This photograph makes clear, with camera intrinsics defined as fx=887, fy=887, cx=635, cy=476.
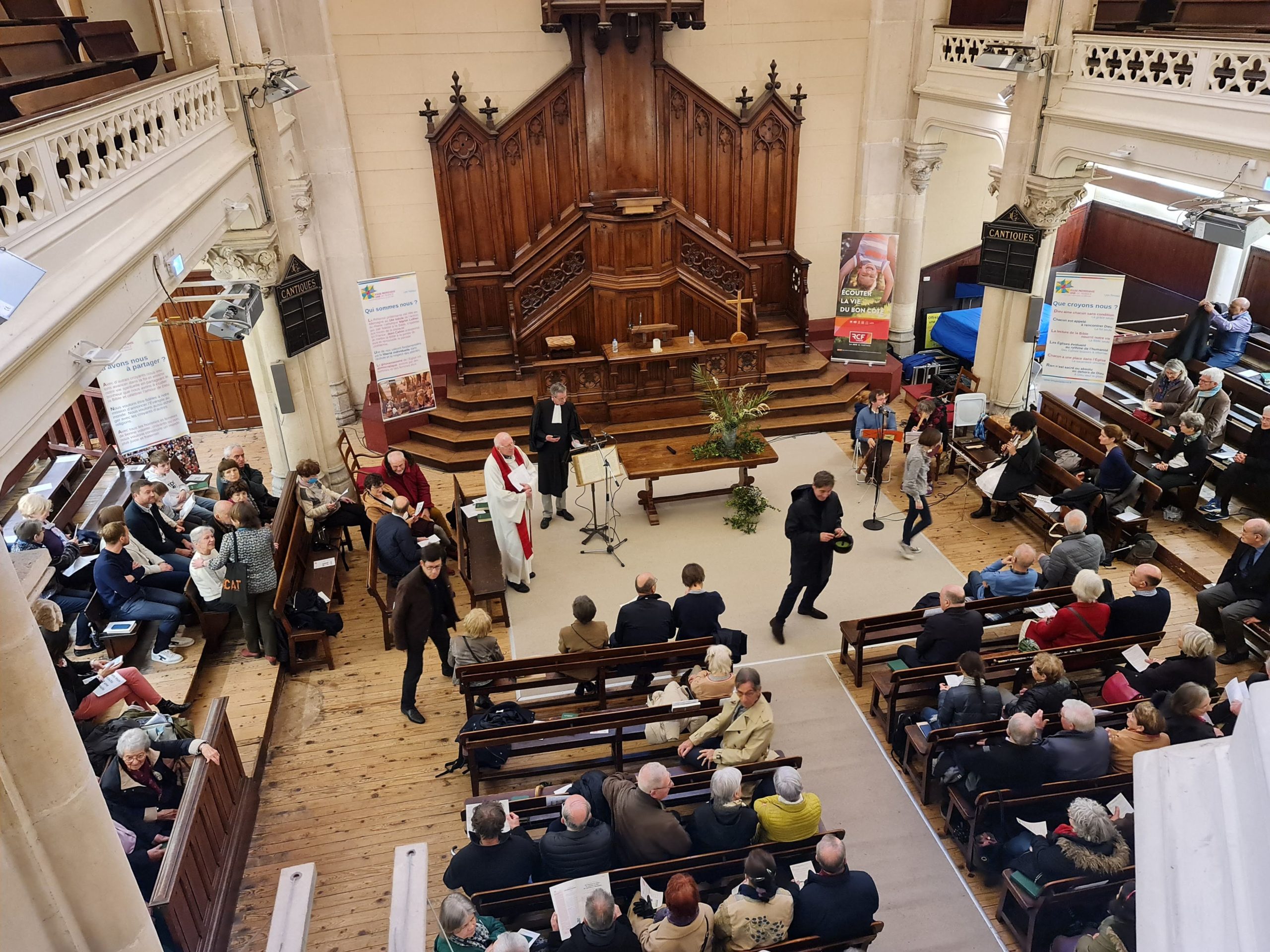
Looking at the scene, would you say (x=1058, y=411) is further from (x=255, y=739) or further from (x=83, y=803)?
(x=83, y=803)

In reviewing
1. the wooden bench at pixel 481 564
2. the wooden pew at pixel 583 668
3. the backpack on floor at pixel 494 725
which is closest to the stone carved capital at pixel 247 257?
the wooden bench at pixel 481 564

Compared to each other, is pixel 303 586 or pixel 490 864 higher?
pixel 490 864

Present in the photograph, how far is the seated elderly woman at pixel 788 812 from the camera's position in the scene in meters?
5.20

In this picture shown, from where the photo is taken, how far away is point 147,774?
5516 millimetres

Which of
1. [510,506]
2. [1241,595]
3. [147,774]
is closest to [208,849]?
[147,774]

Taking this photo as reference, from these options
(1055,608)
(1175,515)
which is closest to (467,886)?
(1055,608)

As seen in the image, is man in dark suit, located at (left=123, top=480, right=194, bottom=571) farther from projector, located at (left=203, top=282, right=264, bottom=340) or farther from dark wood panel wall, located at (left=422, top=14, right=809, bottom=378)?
dark wood panel wall, located at (left=422, top=14, right=809, bottom=378)

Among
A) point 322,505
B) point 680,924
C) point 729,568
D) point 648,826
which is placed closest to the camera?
point 680,924

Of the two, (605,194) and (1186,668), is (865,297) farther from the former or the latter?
(1186,668)

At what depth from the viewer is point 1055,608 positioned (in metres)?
7.52

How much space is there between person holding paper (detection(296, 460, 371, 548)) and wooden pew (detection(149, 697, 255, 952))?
9.74 feet

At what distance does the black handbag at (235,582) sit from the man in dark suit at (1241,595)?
820 cm

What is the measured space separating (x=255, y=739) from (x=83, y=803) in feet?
10.9

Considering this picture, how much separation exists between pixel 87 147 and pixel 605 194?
27.0 feet
